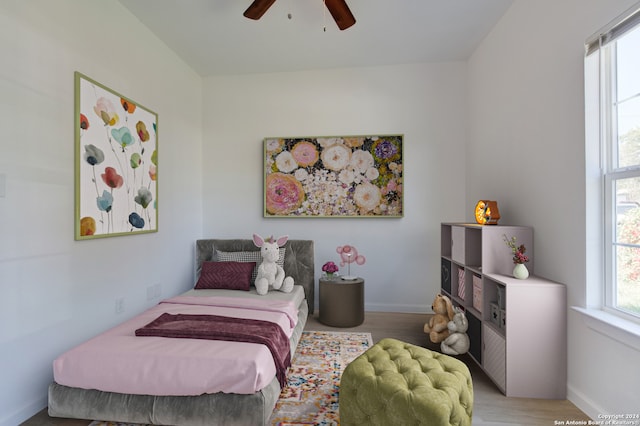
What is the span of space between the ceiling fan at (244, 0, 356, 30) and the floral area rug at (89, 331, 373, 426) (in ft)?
8.89

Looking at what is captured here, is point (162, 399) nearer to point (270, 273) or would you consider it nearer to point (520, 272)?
point (270, 273)

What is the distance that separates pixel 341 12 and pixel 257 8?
64 centimetres

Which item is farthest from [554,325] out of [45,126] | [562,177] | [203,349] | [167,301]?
[45,126]

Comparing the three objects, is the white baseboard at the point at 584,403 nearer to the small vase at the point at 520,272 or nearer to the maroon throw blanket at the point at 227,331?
the small vase at the point at 520,272

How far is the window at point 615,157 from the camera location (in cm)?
160

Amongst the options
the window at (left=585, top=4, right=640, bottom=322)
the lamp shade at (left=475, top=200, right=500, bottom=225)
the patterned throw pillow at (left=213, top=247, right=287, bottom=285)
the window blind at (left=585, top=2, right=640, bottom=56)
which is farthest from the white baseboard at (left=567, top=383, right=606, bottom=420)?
the patterned throw pillow at (left=213, top=247, right=287, bottom=285)

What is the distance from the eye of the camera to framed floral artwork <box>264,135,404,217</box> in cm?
362

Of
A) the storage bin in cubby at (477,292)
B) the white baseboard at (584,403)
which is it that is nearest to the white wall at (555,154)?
the white baseboard at (584,403)

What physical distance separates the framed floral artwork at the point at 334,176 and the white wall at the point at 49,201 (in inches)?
59.8

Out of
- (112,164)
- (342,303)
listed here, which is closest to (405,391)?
(342,303)

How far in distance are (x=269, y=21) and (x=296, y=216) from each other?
2032mm

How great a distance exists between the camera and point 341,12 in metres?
2.36

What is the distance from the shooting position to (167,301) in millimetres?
2697

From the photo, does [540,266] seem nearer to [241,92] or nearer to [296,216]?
[296,216]
